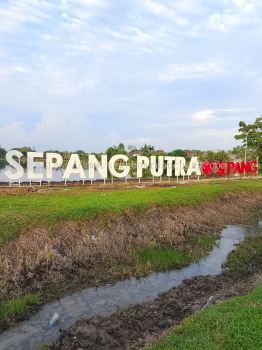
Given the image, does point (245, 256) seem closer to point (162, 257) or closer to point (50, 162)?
point (162, 257)

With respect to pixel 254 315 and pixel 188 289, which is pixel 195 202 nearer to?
pixel 188 289

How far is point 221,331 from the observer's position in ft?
22.8

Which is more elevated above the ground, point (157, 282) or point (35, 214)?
point (35, 214)

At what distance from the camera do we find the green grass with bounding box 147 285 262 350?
255 inches

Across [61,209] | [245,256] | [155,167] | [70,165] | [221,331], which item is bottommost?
[245,256]

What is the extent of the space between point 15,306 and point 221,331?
18.0 feet

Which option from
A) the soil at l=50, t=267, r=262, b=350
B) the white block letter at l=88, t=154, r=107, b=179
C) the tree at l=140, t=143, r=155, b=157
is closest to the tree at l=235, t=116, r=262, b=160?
the tree at l=140, t=143, r=155, b=157

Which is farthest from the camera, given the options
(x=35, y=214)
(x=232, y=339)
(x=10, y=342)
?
(x=35, y=214)

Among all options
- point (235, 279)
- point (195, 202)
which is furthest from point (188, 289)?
point (195, 202)

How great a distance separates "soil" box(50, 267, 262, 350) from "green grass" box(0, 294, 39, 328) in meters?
1.65

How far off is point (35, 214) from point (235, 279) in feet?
27.3

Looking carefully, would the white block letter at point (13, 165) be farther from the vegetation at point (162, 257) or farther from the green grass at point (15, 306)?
the green grass at point (15, 306)

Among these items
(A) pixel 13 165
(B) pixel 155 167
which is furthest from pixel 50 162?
(B) pixel 155 167

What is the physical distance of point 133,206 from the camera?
62.6 feet
